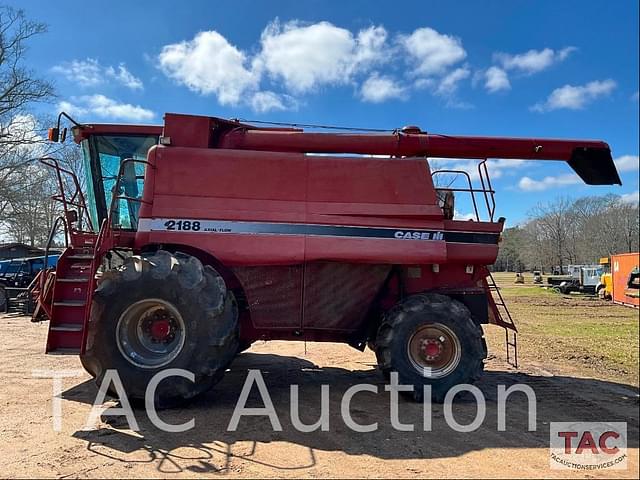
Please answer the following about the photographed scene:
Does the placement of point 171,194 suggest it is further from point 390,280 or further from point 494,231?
point 494,231

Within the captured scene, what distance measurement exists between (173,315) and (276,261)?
1.27 m

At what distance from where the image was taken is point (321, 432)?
4.69m

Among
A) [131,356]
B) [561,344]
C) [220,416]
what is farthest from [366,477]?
[561,344]

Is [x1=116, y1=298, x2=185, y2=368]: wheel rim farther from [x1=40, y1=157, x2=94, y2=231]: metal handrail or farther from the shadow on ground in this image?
[x1=40, y1=157, x2=94, y2=231]: metal handrail

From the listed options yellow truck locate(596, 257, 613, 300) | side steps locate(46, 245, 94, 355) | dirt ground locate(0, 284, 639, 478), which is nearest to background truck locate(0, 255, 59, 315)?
dirt ground locate(0, 284, 639, 478)

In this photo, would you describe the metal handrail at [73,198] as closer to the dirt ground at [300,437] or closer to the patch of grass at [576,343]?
the dirt ground at [300,437]

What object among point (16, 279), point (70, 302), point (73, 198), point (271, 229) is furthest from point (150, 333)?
point (16, 279)

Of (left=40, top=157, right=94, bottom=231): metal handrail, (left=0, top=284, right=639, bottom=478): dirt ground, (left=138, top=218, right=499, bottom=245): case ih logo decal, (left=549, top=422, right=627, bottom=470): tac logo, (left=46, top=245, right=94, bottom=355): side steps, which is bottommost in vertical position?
(left=0, top=284, right=639, bottom=478): dirt ground

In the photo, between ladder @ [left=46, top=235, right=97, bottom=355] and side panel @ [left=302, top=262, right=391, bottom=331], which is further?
side panel @ [left=302, top=262, right=391, bottom=331]

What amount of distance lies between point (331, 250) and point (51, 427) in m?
3.36

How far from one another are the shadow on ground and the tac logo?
124mm

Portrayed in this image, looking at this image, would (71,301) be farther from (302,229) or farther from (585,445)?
(585,445)

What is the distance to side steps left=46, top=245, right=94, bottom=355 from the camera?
536 cm

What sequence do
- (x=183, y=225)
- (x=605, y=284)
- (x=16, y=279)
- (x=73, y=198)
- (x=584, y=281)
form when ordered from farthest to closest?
1. (x=584, y=281)
2. (x=605, y=284)
3. (x=16, y=279)
4. (x=73, y=198)
5. (x=183, y=225)
